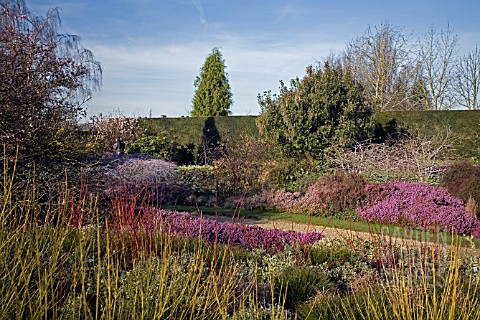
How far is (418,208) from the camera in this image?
8.05 meters

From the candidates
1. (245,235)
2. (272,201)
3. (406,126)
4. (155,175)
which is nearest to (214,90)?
(406,126)

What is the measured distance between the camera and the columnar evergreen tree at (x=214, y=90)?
21.5 m

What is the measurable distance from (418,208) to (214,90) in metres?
14.8

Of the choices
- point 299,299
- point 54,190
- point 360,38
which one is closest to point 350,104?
point 54,190

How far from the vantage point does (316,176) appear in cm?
1136

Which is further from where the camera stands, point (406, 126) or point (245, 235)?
point (406, 126)

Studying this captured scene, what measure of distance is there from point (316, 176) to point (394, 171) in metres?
1.80

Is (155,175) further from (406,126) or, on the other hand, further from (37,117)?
(406,126)

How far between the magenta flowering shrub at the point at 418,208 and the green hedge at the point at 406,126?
687cm

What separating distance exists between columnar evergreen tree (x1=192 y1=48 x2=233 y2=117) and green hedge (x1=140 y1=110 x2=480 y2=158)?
3571 mm

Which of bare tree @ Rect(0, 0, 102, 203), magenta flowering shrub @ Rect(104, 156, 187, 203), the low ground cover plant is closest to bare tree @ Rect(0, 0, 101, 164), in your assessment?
bare tree @ Rect(0, 0, 102, 203)

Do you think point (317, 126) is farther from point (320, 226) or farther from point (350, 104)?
point (320, 226)

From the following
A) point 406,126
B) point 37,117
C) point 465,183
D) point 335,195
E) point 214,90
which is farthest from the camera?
point 214,90

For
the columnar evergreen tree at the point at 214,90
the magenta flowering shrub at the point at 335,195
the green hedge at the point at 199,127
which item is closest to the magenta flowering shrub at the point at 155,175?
the magenta flowering shrub at the point at 335,195
